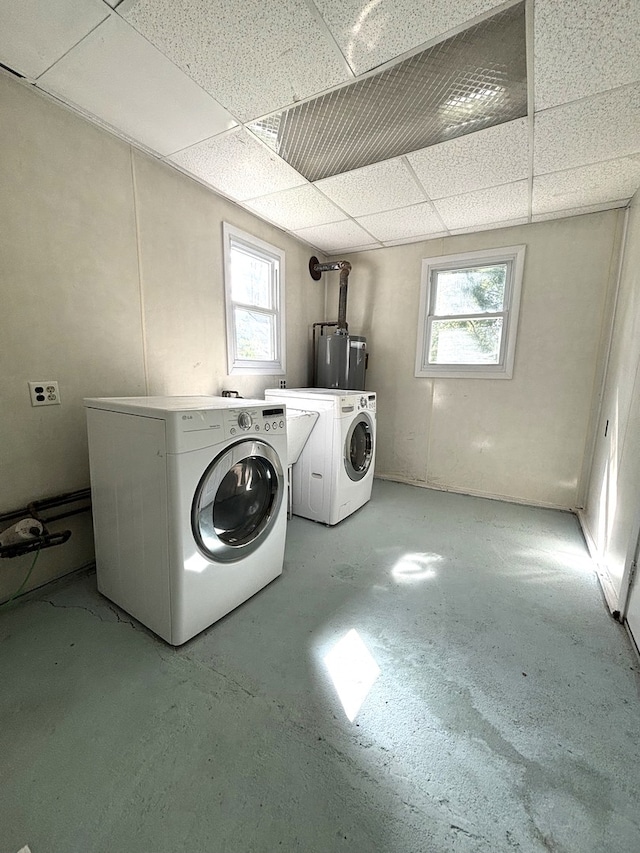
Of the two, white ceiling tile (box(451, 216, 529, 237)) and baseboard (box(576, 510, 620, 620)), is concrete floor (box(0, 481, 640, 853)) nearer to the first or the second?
baseboard (box(576, 510, 620, 620))

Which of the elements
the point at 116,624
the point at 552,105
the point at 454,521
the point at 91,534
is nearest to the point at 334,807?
the point at 116,624

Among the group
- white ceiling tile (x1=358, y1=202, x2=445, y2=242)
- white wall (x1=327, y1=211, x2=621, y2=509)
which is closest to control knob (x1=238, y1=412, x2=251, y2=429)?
white ceiling tile (x1=358, y1=202, x2=445, y2=242)

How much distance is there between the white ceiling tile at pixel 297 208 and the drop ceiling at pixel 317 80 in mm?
59

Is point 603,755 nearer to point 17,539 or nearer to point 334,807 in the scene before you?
point 334,807

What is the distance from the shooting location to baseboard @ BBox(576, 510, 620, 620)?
1611mm

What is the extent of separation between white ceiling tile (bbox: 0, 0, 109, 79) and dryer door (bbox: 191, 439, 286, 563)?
1611mm

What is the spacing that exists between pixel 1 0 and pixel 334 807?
267cm

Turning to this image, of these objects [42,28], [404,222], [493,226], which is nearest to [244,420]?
[42,28]

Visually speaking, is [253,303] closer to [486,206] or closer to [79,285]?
[79,285]

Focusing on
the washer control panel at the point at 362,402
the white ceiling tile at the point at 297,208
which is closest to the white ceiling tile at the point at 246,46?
the white ceiling tile at the point at 297,208

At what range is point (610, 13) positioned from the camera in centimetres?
110

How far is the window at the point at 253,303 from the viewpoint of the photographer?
2.55 meters

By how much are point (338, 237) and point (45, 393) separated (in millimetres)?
2688

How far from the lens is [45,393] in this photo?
1632 millimetres
